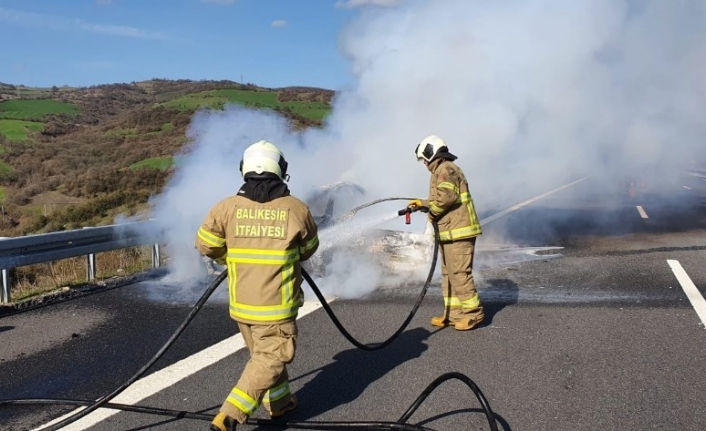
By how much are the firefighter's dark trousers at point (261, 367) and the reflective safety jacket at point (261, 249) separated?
0.28ft

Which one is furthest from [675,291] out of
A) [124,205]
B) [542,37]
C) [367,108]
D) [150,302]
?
[124,205]

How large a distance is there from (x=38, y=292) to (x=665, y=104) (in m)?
22.7

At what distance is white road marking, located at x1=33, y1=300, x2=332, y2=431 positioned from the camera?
13.7ft

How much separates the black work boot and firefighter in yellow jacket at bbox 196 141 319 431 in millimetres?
134

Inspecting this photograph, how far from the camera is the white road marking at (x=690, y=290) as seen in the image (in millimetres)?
6679

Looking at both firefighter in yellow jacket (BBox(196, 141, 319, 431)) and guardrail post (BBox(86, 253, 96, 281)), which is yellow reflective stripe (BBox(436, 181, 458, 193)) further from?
guardrail post (BBox(86, 253, 96, 281))

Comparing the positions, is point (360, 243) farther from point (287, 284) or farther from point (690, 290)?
point (287, 284)

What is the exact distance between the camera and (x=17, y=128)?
140 feet

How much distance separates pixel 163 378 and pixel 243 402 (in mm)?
1514

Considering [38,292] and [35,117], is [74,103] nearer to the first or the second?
[35,117]

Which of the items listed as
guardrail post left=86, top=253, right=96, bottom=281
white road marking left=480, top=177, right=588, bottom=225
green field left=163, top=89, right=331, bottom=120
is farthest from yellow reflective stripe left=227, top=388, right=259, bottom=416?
green field left=163, top=89, right=331, bottom=120

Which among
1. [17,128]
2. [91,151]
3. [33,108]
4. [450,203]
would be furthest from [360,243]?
[33,108]

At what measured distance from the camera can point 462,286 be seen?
6328 millimetres

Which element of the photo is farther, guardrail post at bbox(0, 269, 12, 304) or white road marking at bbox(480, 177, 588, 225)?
white road marking at bbox(480, 177, 588, 225)
